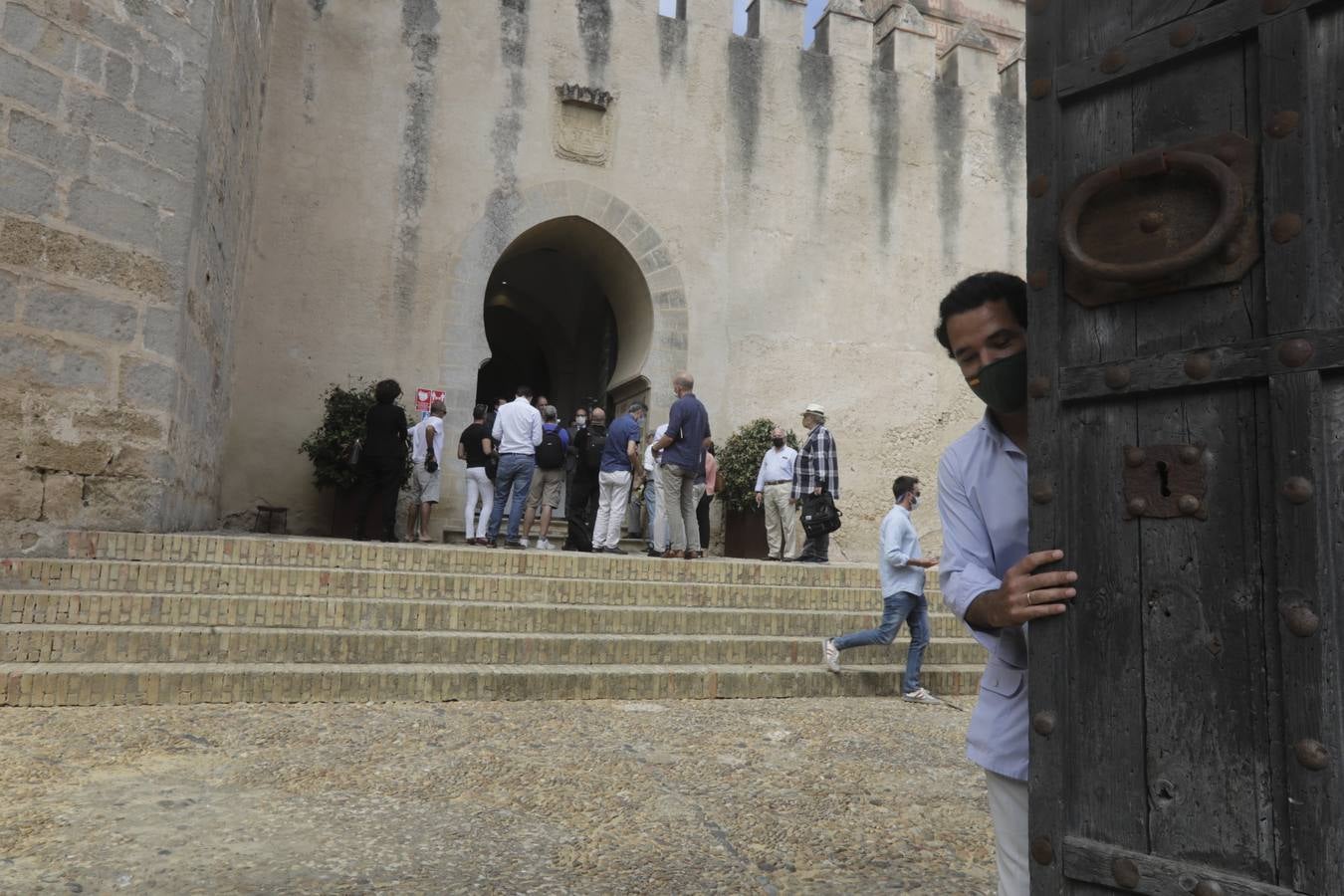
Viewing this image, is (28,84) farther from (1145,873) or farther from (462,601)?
(1145,873)

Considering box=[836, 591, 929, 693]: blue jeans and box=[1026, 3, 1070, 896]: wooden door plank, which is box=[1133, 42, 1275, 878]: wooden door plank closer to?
box=[1026, 3, 1070, 896]: wooden door plank

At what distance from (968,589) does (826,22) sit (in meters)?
12.9

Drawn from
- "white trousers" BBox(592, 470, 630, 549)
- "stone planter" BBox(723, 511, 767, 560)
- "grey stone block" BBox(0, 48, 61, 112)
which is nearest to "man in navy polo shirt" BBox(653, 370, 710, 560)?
"white trousers" BBox(592, 470, 630, 549)

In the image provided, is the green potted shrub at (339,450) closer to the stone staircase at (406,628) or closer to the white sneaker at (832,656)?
the stone staircase at (406,628)

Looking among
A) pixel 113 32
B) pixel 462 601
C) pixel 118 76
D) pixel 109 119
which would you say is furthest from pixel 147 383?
pixel 462 601

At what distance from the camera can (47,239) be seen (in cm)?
593

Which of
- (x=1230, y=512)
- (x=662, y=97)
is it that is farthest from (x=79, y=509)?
(x=662, y=97)

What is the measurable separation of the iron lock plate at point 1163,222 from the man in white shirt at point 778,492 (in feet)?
27.3

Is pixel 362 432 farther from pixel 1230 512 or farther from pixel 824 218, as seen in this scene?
pixel 1230 512

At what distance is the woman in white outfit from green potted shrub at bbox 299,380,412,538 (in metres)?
1.16

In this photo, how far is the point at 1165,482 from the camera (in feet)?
4.60

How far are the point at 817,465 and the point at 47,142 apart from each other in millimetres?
6675

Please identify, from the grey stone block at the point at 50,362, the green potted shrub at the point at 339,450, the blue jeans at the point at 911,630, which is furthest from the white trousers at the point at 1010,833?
the green potted shrub at the point at 339,450

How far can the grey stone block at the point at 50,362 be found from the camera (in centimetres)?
580
